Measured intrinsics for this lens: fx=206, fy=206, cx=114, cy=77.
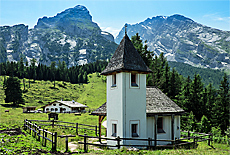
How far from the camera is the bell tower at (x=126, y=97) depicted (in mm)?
18625

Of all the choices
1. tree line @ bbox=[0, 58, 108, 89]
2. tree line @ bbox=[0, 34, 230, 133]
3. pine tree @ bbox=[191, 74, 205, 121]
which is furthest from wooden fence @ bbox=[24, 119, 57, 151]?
tree line @ bbox=[0, 58, 108, 89]

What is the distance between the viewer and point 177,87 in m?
64.7

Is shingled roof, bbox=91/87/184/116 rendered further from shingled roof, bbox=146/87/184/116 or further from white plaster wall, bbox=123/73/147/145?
white plaster wall, bbox=123/73/147/145

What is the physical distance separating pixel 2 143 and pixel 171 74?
5530 cm

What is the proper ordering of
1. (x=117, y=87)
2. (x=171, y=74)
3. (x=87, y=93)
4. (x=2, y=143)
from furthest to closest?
(x=87, y=93) → (x=171, y=74) → (x=117, y=87) → (x=2, y=143)

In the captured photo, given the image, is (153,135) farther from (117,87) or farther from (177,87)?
(177,87)

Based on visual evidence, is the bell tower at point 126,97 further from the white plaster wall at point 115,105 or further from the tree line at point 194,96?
the tree line at point 194,96

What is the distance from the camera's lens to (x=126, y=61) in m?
19.6

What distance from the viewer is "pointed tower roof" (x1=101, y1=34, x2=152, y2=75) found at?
1925 cm

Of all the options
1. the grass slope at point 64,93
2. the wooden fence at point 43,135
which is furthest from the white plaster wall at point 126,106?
the grass slope at point 64,93

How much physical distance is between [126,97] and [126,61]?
3442 mm

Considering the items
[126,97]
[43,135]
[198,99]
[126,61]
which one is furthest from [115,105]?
[198,99]

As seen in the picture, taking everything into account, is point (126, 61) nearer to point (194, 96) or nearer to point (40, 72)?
point (194, 96)

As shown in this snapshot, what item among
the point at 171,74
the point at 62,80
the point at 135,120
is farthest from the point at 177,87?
the point at 62,80
